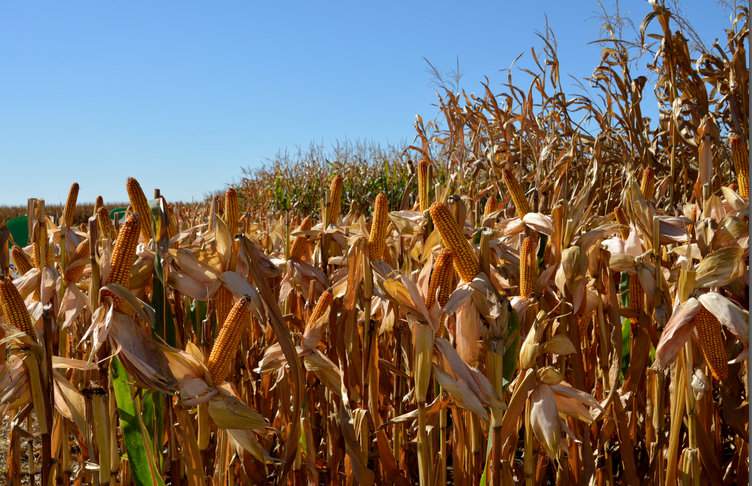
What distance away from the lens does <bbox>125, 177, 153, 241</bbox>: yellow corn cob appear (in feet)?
4.56

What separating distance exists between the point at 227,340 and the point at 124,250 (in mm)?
246

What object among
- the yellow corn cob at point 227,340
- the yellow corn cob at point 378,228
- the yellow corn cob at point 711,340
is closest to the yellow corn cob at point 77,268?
the yellow corn cob at point 227,340

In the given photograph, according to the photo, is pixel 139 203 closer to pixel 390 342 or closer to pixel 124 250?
pixel 124 250

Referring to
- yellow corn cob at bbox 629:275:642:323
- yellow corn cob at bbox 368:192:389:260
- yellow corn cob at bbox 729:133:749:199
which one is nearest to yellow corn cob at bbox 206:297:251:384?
yellow corn cob at bbox 368:192:389:260

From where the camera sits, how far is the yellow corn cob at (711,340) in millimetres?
1478

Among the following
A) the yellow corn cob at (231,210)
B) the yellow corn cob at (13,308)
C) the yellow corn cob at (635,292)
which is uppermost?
the yellow corn cob at (231,210)

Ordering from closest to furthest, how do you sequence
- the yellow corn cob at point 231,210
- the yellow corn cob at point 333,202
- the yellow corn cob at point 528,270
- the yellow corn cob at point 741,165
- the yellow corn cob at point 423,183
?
the yellow corn cob at point 528,270
the yellow corn cob at point 231,210
the yellow corn cob at point 423,183
the yellow corn cob at point 333,202
the yellow corn cob at point 741,165

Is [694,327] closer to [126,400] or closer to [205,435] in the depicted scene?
[205,435]

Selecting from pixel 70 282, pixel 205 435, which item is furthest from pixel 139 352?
pixel 70 282

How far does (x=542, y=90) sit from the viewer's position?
5.39 m

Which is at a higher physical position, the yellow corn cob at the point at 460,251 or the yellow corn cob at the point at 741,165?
the yellow corn cob at the point at 741,165

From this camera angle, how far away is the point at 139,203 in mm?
1424

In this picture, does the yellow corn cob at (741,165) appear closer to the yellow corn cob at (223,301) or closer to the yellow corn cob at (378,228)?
the yellow corn cob at (378,228)

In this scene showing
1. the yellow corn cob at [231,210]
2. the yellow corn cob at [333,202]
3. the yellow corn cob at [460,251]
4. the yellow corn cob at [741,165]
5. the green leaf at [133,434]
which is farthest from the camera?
the yellow corn cob at [741,165]
